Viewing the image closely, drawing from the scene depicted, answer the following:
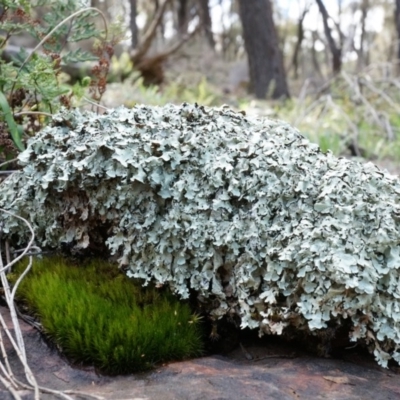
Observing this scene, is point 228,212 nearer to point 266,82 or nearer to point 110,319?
point 110,319

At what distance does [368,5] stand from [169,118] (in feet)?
73.2

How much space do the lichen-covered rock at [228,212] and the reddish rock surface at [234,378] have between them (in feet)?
0.37

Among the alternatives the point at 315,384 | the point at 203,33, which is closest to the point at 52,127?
the point at 315,384

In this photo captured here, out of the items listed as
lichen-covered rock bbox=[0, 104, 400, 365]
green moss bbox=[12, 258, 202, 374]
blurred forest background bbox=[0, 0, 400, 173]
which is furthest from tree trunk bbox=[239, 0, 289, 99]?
green moss bbox=[12, 258, 202, 374]

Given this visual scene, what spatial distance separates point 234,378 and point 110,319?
1.41 ft

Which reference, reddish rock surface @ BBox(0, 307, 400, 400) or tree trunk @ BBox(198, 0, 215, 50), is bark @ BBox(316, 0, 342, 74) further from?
reddish rock surface @ BBox(0, 307, 400, 400)

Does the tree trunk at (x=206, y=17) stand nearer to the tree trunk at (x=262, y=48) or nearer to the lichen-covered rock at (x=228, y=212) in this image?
the tree trunk at (x=262, y=48)

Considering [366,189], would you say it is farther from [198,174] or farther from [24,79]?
[24,79]

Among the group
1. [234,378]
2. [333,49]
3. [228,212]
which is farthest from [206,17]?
[234,378]

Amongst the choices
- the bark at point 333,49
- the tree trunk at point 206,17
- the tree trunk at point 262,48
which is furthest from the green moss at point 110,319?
the tree trunk at point 206,17

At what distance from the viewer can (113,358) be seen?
1474 millimetres

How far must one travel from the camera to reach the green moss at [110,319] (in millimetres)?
1492

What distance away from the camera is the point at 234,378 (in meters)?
1.44

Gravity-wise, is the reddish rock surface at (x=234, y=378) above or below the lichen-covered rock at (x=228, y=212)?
below
